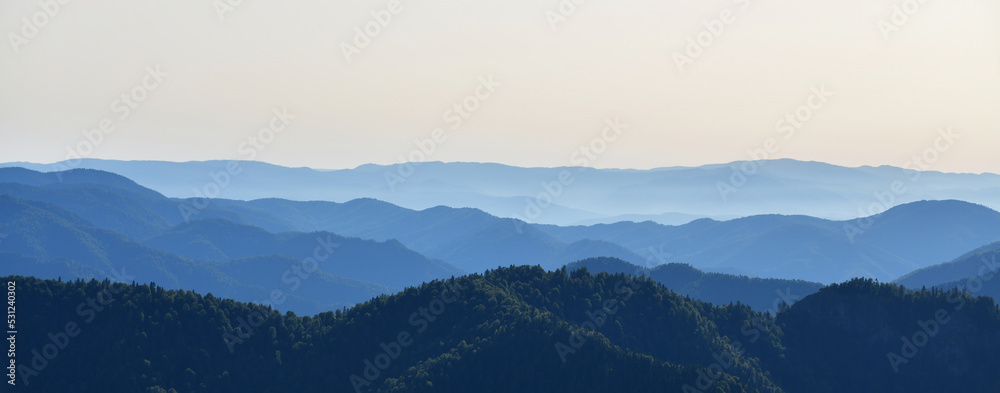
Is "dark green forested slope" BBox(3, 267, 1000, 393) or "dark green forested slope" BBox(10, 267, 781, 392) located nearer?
"dark green forested slope" BBox(10, 267, 781, 392)

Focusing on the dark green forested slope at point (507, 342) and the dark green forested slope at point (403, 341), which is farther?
the dark green forested slope at point (507, 342)

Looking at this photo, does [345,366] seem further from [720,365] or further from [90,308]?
[720,365]

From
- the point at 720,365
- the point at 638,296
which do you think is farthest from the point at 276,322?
the point at 720,365

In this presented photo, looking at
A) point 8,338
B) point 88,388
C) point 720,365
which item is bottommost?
point 720,365

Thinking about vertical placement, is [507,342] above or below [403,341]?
below

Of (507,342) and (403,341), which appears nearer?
(507,342)

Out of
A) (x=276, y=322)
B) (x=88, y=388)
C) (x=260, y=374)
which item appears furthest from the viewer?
(x=276, y=322)

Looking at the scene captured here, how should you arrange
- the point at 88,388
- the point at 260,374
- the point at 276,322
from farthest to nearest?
the point at 276,322 → the point at 260,374 → the point at 88,388

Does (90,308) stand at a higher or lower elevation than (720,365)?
higher
